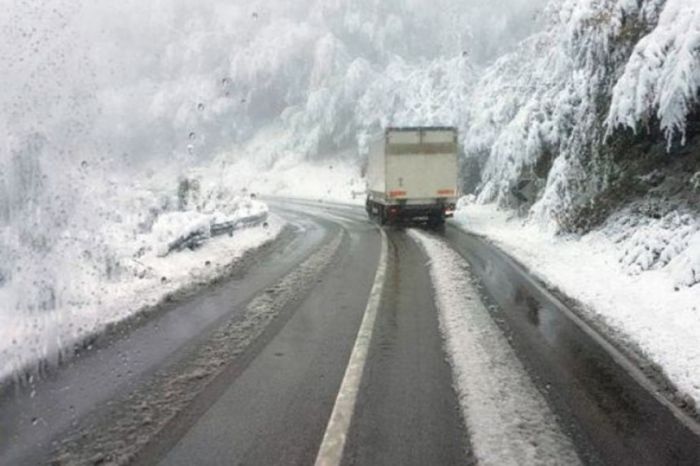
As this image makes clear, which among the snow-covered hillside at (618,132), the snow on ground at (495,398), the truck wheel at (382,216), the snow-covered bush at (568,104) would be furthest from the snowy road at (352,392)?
the truck wheel at (382,216)

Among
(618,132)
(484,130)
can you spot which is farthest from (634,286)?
(484,130)

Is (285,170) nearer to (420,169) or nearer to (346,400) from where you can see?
(420,169)

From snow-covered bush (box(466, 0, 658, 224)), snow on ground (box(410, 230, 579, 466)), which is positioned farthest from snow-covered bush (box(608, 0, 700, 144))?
snow on ground (box(410, 230, 579, 466))

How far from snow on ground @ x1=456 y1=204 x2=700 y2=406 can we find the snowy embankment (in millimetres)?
6085

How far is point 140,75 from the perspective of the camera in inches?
2685

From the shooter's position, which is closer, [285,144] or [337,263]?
[337,263]

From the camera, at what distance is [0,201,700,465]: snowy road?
4.51m

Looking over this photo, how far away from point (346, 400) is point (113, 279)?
6812mm

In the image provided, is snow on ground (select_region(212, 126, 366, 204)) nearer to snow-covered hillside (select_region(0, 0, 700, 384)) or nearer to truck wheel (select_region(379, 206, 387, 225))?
snow-covered hillside (select_region(0, 0, 700, 384))

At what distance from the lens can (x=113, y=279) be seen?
36.1 feet

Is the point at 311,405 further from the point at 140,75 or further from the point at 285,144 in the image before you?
the point at 140,75

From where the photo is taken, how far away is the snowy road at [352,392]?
4.51m

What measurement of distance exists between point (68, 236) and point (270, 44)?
4986 centimetres

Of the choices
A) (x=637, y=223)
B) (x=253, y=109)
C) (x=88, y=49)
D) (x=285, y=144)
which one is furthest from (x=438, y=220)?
(x=253, y=109)
